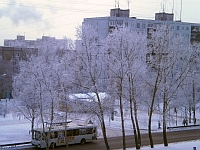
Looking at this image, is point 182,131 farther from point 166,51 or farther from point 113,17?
point 113,17

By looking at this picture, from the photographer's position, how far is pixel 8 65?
73.0 m

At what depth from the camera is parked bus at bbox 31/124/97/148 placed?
3241 cm

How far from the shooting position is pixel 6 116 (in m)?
48.8

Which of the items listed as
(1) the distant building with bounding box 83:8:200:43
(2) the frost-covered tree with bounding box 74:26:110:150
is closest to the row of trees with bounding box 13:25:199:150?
(2) the frost-covered tree with bounding box 74:26:110:150

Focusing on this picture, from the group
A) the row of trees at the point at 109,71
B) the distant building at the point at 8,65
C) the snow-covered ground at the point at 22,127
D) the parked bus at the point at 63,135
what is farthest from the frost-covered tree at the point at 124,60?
the distant building at the point at 8,65

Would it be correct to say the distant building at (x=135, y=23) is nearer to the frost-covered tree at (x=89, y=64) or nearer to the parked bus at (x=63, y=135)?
the parked bus at (x=63, y=135)

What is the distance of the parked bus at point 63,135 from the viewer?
3241 cm

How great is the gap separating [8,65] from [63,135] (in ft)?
139

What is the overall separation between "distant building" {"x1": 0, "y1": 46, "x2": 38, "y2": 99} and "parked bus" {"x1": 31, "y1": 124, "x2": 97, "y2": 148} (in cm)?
2281

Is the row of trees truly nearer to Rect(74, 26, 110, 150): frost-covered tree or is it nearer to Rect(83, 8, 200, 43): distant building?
Rect(74, 26, 110, 150): frost-covered tree

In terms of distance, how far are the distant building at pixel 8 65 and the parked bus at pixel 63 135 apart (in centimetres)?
2281

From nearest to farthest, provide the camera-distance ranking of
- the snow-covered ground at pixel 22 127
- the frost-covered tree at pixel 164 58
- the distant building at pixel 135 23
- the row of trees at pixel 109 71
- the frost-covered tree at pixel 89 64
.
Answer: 1. the frost-covered tree at pixel 89 64
2. the row of trees at pixel 109 71
3. the frost-covered tree at pixel 164 58
4. the snow-covered ground at pixel 22 127
5. the distant building at pixel 135 23

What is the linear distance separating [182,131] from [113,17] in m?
42.1

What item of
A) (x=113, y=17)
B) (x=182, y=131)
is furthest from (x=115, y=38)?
(x=113, y=17)
